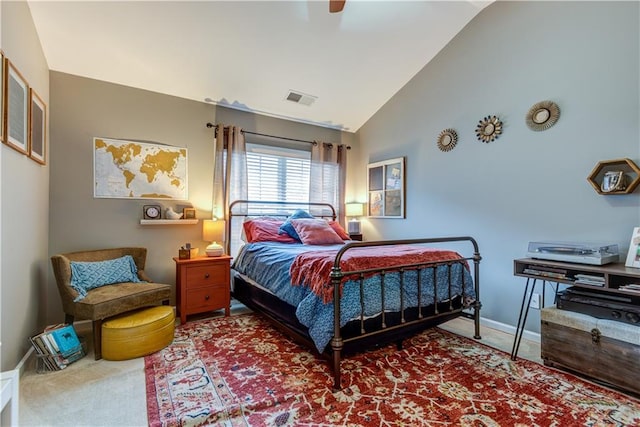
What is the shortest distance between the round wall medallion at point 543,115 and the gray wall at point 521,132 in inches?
2.1

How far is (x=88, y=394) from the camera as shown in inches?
74.7

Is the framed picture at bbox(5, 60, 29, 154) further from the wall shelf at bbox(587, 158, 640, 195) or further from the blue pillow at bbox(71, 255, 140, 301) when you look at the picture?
the wall shelf at bbox(587, 158, 640, 195)

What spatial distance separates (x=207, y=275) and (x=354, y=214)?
7.55 feet

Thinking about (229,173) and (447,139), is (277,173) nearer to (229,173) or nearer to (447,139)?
(229,173)

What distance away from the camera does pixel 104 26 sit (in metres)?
2.64

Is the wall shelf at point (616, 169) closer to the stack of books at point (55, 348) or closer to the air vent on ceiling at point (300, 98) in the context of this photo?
the air vent on ceiling at point (300, 98)

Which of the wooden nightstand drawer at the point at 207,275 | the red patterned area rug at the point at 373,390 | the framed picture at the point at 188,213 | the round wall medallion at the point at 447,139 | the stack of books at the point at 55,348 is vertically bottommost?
the red patterned area rug at the point at 373,390

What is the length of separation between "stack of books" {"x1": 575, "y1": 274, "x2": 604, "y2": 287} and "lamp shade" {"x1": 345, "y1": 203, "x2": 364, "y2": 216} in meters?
2.82

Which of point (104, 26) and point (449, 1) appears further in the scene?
point (449, 1)

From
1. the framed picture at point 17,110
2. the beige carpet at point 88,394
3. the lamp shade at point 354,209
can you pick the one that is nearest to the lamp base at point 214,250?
the beige carpet at point 88,394

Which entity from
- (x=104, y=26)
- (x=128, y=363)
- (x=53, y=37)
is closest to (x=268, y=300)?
(x=128, y=363)

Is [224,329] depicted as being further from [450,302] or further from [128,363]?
[450,302]

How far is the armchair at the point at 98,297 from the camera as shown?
2.34m

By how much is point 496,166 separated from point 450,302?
1470 millimetres
